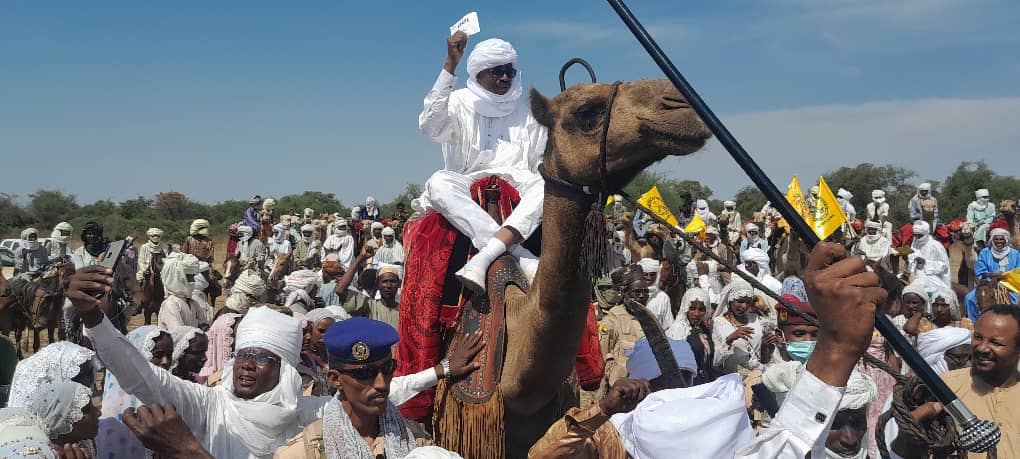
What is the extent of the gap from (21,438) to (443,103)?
10.3 feet

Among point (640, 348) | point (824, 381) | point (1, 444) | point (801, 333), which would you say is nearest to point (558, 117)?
point (640, 348)

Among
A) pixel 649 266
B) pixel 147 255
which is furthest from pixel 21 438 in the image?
pixel 147 255

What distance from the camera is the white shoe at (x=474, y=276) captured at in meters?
4.88

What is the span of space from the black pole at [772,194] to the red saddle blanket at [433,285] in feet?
10.0

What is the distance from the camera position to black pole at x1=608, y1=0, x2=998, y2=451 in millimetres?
2018

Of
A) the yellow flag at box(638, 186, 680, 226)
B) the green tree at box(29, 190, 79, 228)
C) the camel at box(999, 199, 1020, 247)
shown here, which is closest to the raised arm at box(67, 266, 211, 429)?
the yellow flag at box(638, 186, 680, 226)

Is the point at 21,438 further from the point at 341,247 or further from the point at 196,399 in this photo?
the point at 341,247

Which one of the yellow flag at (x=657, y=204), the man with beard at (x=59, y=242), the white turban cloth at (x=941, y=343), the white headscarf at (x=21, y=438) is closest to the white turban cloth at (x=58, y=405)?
the white headscarf at (x=21, y=438)

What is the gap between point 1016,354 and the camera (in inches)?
167

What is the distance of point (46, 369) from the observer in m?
3.69

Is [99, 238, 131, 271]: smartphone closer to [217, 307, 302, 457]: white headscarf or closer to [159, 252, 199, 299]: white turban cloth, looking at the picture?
[217, 307, 302, 457]: white headscarf

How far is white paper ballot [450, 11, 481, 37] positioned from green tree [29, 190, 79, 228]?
4853 cm

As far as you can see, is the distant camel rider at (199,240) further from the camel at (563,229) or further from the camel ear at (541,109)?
the camel ear at (541,109)

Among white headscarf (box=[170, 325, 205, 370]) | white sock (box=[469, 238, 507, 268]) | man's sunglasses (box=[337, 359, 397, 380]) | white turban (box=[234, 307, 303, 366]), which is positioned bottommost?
white headscarf (box=[170, 325, 205, 370])
